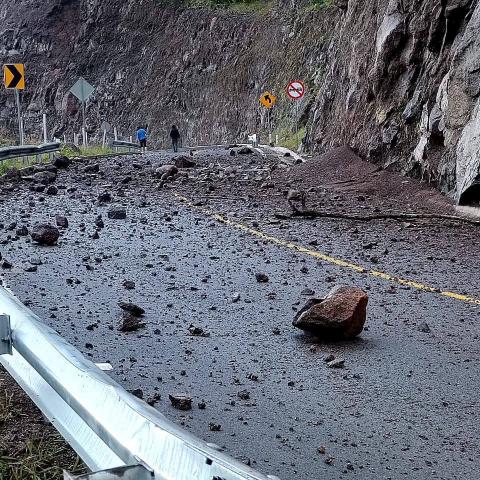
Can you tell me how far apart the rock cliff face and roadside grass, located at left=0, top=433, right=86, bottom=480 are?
34.1ft

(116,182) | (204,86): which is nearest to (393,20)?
(116,182)

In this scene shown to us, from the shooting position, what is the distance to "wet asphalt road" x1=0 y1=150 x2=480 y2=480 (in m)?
4.00

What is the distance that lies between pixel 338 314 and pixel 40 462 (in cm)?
306

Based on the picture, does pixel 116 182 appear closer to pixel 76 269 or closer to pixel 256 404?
pixel 76 269

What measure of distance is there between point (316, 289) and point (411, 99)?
11.1 metres

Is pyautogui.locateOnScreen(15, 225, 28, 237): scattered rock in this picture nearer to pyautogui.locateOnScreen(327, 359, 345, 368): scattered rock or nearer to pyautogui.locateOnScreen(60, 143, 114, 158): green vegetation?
pyautogui.locateOnScreen(327, 359, 345, 368): scattered rock

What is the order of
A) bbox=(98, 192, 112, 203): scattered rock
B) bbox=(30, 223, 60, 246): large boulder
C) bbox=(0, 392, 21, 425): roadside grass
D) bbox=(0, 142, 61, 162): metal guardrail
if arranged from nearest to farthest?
bbox=(0, 392, 21, 425): roadside grass → bbox=(30, 223, 60, 246): large boulder → bbox=(98, 192, 112, 203): scattered rock → bbox=(0, 142, 61, 162): metal guardrail

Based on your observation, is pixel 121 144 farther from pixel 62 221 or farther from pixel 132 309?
pixel 132 309

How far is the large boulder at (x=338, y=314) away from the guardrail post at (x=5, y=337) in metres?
2.81

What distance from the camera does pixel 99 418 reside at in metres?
2.45

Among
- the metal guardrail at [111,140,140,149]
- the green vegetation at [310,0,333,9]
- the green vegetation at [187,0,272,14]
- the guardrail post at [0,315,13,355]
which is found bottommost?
the metal guardrail at [111,140,140,149]

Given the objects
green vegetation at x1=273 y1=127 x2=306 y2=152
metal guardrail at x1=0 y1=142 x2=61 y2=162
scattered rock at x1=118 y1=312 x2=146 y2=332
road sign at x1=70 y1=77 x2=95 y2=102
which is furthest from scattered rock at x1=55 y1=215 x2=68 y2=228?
green vegetation at x1=273 y1=127 x2=306 y2=152

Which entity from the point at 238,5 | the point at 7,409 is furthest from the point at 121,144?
the point at 7,409

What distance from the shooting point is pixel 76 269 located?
8.35 meters
